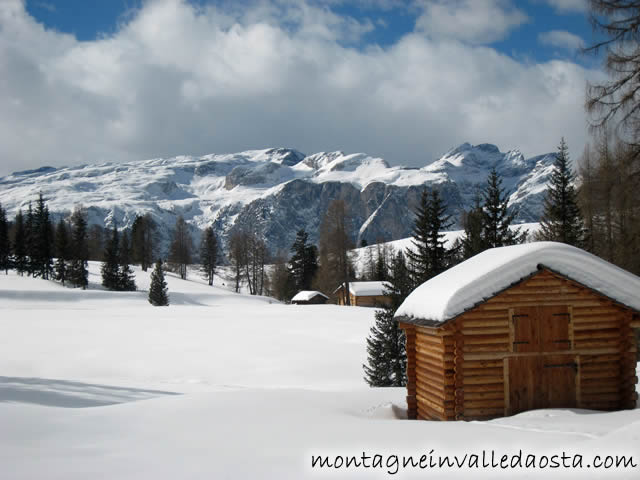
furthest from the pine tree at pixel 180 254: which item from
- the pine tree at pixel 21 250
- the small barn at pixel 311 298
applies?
the small barn at pixel 311 298

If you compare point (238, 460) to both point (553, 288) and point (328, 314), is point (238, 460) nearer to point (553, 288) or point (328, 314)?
point (553, 288)

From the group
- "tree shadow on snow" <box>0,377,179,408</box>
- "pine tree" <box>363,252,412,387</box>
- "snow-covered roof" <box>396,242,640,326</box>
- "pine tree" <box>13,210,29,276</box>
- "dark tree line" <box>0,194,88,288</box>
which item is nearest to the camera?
"snow-covered roof" <box>396,242,640,326</box>

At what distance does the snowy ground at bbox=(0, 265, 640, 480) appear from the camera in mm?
6484

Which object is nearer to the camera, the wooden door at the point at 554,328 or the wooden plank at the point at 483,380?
the wooden plank at the point at 483,380

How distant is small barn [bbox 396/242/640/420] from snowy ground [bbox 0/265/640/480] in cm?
92

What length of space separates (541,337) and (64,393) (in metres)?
14.8

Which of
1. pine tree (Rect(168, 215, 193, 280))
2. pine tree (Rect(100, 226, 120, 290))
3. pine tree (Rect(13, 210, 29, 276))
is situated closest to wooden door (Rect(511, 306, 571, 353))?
pine tree (Rect(100, 226, 120, 290))

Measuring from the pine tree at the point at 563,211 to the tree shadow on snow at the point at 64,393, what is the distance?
24.1 meters

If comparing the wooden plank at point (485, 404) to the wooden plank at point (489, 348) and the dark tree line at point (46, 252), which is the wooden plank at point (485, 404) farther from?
the dark tree line at point (46, 252)

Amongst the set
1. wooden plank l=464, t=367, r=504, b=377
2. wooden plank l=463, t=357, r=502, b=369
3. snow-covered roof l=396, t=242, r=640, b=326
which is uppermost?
snow-covered roof l=396, t=242, r=640, b=326

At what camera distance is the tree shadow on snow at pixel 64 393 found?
14.9 metres

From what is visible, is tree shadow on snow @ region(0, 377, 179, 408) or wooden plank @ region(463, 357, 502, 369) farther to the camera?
tree shadow on snow @ region(0, 377, 179, 408)

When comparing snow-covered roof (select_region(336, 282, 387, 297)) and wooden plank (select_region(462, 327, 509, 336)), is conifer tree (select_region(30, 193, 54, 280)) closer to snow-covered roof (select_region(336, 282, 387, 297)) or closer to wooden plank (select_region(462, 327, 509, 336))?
Answer: snow-covered roof (select_region(336, 282, 387, 297))

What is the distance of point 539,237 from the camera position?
35500 mm
